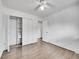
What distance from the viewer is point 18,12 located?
11.4 ft

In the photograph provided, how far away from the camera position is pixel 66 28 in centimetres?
332

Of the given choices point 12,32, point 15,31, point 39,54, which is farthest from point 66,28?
point 12,32

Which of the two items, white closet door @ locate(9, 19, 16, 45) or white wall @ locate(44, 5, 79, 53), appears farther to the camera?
white closet door @ locate(9, 19, 16, 45)

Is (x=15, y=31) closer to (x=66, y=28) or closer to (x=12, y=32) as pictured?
(x=12, y=32)

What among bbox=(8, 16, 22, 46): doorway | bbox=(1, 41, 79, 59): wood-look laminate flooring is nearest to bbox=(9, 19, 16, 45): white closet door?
bbox=(8, 16, 22, 46): doorway

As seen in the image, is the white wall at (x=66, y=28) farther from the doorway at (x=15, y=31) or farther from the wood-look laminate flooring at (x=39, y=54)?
the doorway at (x=15, y=31)

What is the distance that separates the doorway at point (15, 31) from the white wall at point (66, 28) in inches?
98.5

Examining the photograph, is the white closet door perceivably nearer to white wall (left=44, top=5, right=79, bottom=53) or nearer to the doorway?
the doorway

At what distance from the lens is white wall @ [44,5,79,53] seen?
2.89m

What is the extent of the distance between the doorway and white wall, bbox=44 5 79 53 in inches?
98.5

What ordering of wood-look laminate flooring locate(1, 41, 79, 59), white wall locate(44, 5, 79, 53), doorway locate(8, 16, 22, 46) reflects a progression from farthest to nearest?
1. doorway locate(8, 16, 22, 46)
2. white wall locate(44, 5, 79, 53)
3. wood-look laminate flooring locate(1, 41, 79, 59)

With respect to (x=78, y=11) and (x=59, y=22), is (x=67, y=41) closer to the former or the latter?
(x=59, y=22)

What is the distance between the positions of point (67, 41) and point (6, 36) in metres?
3.50

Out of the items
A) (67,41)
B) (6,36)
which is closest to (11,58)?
(6,36)
